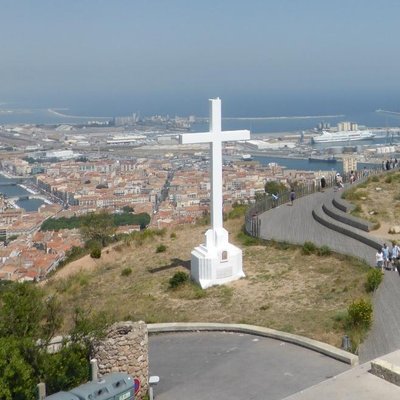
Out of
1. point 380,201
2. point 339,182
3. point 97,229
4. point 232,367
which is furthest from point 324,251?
point 97,229

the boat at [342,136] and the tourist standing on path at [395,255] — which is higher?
the tourist standing on path at [395,255]

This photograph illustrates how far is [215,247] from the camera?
14438 mm

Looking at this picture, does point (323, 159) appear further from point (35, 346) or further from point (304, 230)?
point (35, 346)

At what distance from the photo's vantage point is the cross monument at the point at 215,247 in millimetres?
14273

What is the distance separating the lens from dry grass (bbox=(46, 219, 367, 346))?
12.2 m

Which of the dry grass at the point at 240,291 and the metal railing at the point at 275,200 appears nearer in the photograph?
the dry grass at the point at 240,291

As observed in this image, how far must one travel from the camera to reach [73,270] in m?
18.3

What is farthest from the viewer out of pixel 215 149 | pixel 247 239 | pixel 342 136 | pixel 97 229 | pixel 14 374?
pixel 342 136

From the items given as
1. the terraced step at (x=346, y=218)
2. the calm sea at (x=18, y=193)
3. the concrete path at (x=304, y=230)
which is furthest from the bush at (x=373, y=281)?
the calm sea at (x=18, y=193)

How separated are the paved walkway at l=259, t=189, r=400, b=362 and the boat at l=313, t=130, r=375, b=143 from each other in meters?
81.7

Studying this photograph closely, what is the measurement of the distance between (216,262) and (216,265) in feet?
0.21

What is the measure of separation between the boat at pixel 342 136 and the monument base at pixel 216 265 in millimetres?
91649

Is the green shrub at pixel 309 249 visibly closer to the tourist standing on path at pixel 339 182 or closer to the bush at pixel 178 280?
the bush at pixel 178 280

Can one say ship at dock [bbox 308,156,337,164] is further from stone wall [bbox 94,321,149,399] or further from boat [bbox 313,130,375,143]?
stone wall [bbox 94,321,149,399]
